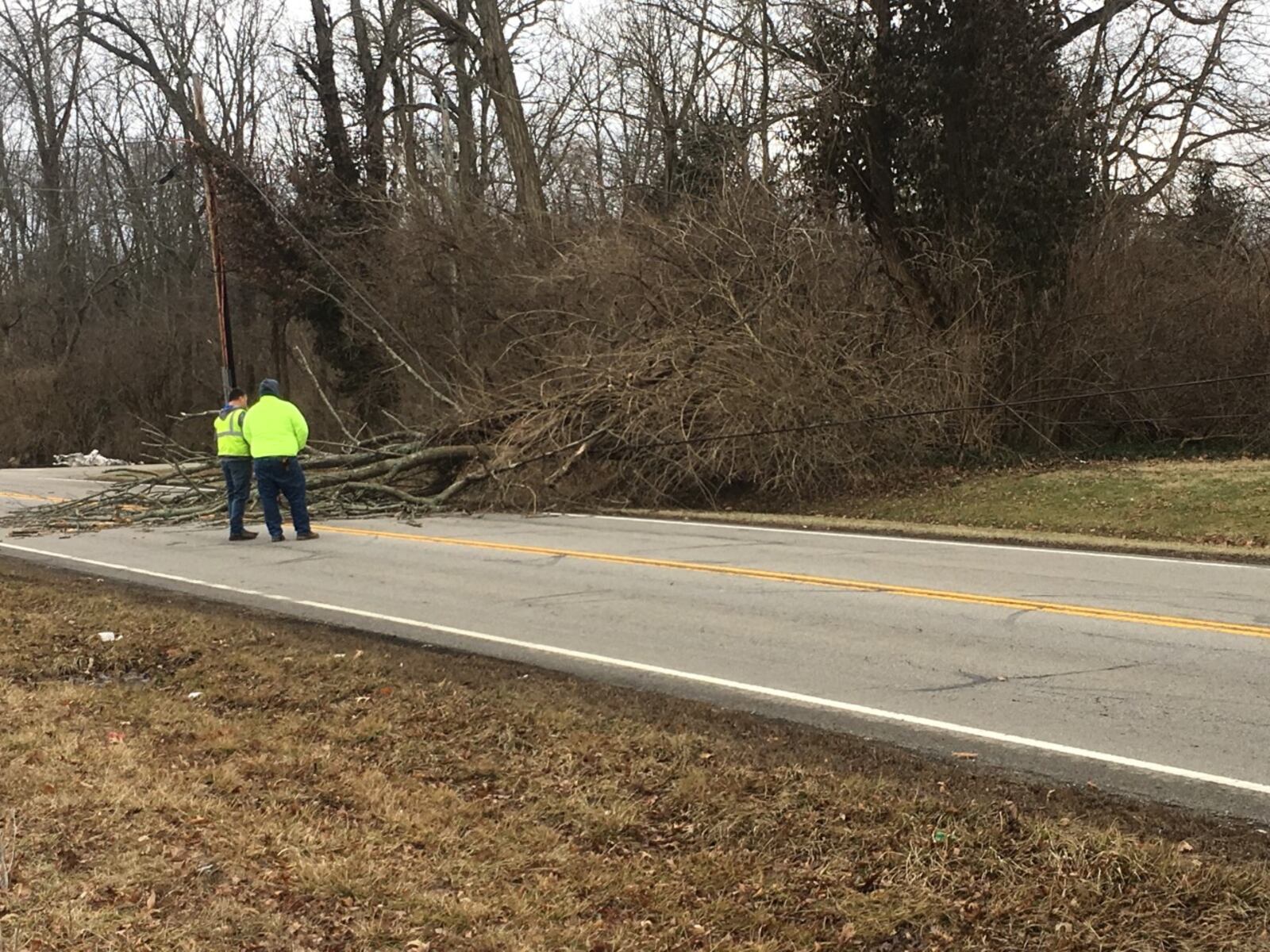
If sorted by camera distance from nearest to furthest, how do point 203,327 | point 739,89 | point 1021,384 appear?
point 1021,384, point 739,89, point 203,327

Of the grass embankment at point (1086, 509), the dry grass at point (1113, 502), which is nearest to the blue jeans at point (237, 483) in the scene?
the grass embankment at point (1086, 509)

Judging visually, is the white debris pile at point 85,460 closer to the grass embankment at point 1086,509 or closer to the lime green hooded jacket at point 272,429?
the lime green hooded jacket at point 272,429

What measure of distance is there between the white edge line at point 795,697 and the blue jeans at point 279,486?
3.19 meters

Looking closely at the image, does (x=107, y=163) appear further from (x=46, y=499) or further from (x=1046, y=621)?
(x=1046, y=621)

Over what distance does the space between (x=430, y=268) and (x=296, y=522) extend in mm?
13563

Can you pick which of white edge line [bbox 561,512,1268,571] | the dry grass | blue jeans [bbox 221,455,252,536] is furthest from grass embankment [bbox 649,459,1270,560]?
blue jeans [bbox 221,455,252,536]

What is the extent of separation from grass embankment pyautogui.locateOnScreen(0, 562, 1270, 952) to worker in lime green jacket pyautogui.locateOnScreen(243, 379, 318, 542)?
7.35 m

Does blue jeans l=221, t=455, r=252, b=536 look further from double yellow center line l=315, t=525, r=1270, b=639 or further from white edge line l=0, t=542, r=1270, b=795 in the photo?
white edge line l=0, t=542, r=1270, b=795

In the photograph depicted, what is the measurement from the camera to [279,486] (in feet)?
46.8

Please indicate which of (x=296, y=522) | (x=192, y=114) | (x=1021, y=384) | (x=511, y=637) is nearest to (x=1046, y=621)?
(x=511, y=637)

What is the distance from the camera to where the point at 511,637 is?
8.42 meters

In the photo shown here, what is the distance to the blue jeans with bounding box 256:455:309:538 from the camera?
13.9 metres

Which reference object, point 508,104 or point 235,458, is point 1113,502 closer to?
point 235,458

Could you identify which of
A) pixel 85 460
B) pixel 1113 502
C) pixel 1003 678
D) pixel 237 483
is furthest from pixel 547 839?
pixel 85 460
